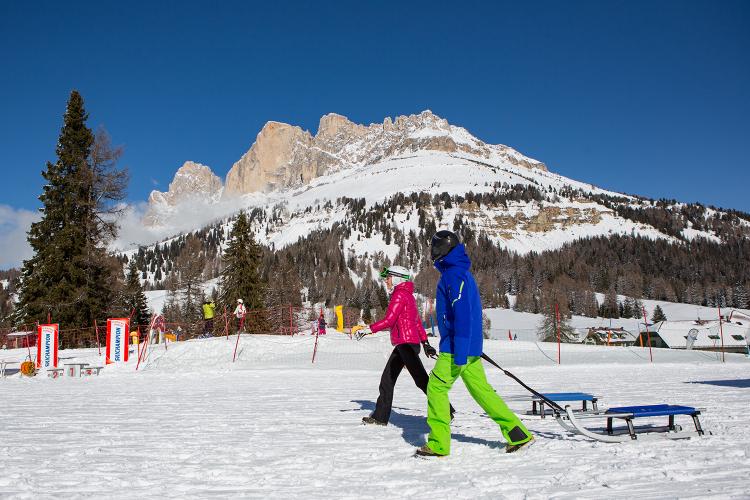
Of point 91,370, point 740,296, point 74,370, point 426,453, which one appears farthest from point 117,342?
point 740,296

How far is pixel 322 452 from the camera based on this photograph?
15.7ft

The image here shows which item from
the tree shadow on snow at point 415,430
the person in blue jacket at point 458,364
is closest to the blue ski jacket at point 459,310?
the person in blue jacket at point 458,364

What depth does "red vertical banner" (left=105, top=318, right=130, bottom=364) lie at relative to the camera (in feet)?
58.6

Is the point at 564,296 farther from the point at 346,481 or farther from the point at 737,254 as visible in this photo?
the point at 346,481

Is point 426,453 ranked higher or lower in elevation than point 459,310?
lower

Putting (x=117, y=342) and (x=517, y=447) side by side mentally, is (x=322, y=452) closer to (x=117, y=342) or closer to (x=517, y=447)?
(x=517, y=447)

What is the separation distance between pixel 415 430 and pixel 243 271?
38.7 metres

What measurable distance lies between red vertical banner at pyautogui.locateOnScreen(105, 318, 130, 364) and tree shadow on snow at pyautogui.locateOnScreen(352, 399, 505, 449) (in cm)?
1306

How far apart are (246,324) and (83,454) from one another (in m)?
31.4

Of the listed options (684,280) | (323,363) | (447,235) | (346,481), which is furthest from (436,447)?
(684,280)

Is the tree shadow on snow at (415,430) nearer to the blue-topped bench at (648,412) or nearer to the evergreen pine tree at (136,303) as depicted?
the blue-topped bench at (648,412)

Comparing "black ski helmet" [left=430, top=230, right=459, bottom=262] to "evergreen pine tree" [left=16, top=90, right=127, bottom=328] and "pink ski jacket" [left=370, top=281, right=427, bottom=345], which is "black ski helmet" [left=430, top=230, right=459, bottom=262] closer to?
"pink ski jacket" [left=370, top=281, right=427, bottom=345]

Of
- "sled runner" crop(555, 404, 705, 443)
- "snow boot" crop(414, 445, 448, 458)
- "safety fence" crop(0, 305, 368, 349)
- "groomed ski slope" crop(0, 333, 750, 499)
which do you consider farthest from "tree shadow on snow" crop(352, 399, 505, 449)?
"safety fence" crop(0, 305, 368, 349)

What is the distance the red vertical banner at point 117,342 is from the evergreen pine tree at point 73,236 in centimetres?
1320
